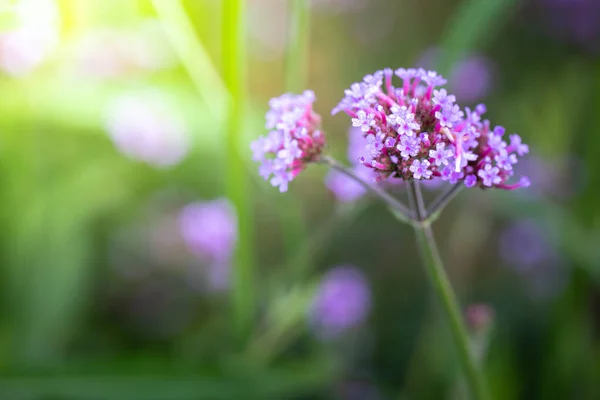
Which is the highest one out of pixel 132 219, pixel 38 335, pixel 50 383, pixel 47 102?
pixel 47 102

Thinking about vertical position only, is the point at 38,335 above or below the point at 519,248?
below

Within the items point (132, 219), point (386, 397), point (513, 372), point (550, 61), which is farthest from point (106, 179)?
point (550, 61)

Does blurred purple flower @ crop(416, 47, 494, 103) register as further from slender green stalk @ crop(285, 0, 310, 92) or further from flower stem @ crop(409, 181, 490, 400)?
flower stem @ crop(409, 181, 490, 400)

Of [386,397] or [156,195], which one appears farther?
[156,195]

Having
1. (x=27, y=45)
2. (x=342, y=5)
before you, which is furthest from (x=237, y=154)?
(x=342, y=5)

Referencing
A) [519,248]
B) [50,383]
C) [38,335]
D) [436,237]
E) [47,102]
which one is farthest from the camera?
[436,237]

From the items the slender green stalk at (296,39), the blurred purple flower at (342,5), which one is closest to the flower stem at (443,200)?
the slender green stalk at (296,39)

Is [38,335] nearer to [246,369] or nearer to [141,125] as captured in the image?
[246,369]
